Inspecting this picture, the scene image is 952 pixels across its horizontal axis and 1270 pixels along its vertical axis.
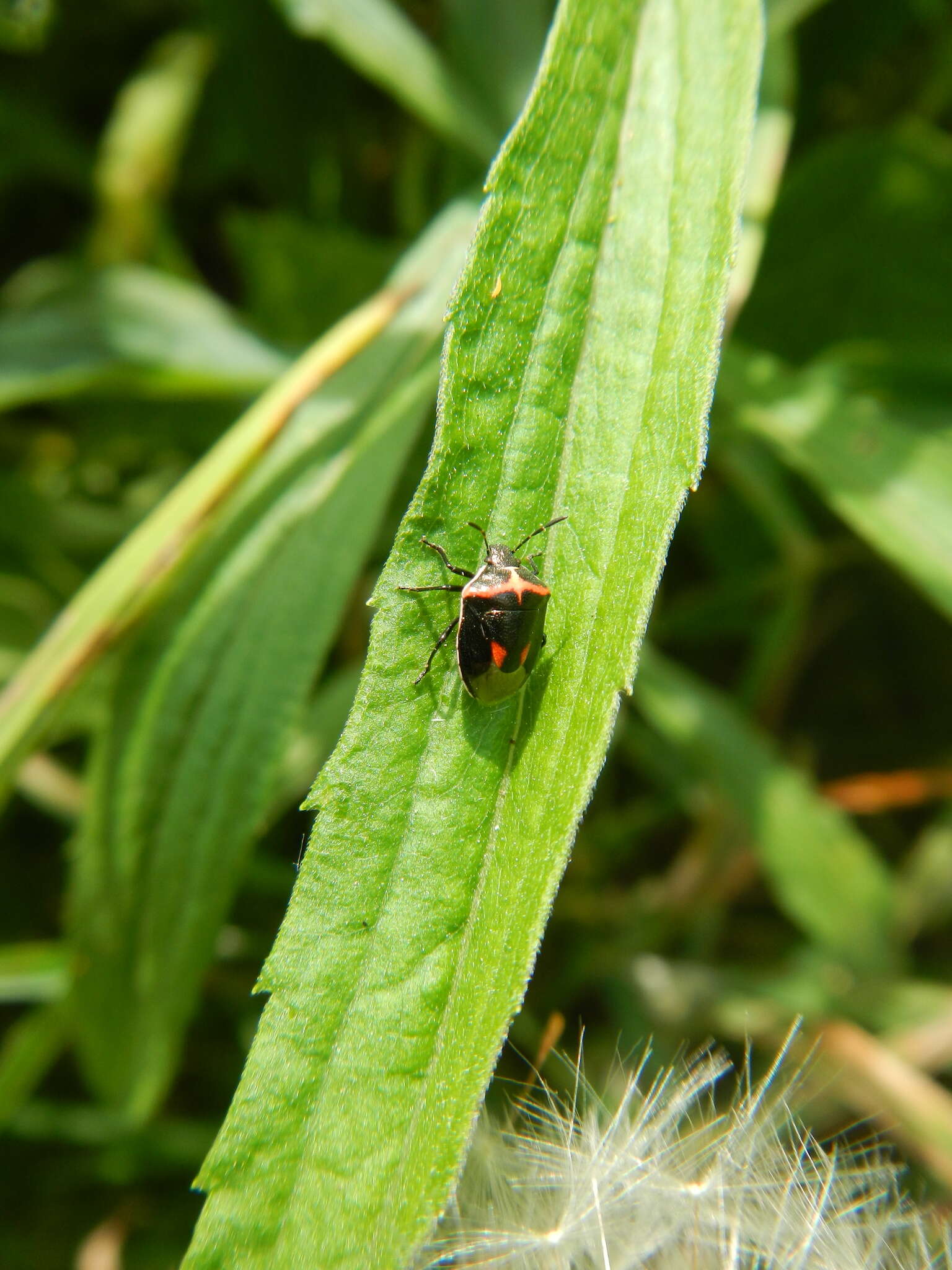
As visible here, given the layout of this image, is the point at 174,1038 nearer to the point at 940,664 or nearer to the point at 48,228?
the point at 940,664

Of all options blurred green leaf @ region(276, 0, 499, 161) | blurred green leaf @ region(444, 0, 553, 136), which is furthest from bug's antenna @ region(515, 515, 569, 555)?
blurred green leaf @ region(444, 0, 553, 136)

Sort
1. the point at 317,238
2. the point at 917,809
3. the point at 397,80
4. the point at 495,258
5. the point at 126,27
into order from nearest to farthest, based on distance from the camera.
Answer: the point at 495,258 < the point at 397,80 < the point at 317,238 < the point at 917,809 < the point at 126,27

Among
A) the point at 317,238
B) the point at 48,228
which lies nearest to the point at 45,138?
the point at 48,228

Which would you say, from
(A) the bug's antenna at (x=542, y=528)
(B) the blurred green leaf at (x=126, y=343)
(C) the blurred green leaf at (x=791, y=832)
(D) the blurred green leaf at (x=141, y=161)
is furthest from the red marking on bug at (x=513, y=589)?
(D) the blurred green leaf at (x=141, y=161)

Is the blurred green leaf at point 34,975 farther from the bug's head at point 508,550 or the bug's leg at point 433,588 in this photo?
the bug's head at point 508,550

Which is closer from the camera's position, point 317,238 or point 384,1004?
point 384,1004
